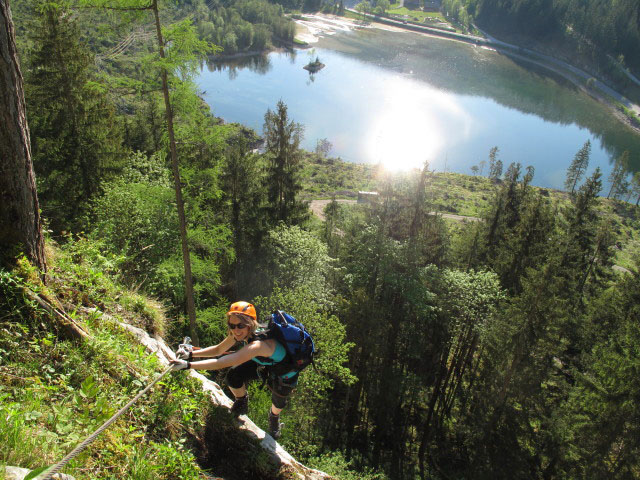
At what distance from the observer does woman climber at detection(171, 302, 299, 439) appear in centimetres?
506

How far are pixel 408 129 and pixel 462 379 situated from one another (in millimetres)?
81288

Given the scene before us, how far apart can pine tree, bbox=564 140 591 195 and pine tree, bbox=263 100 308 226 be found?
268 ft

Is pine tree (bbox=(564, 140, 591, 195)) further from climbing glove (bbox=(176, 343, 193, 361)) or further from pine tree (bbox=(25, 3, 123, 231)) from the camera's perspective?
climbing glove (bbox=(176, 343, 193, 361))

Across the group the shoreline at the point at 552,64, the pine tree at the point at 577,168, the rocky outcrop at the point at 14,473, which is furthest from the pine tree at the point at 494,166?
the rocky outcrop at the point at 14,473

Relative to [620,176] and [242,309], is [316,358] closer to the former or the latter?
[242,309]

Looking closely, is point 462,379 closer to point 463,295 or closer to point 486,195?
point 463,295

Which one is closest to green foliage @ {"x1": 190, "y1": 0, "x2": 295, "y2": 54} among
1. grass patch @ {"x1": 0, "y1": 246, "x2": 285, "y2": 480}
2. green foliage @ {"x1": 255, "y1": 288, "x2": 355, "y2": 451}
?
green foliage @ {"x1": 255, "y1": 288, "x2": 355, "y2": 451}

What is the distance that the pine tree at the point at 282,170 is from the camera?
86.7 ft

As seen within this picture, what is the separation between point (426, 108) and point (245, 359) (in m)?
114

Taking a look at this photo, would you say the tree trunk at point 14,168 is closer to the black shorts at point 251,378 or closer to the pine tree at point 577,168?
the black shorts at point 251,378

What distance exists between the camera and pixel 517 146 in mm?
101250

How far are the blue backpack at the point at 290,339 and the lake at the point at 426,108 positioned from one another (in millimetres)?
75666

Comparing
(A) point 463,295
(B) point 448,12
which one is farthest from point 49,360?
(B) point 448,12

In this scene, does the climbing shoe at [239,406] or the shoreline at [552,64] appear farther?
the shoreline at [552,64]
